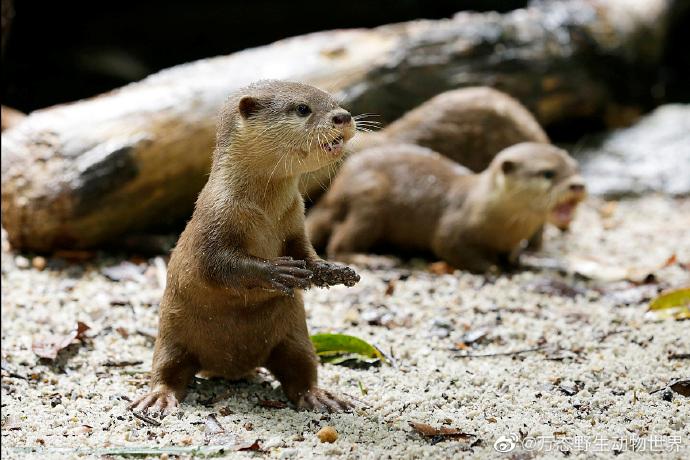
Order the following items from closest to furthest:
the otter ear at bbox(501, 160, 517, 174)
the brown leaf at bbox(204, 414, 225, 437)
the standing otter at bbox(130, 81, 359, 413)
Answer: the brown leaf at bbox(204, 414, 225, 437) < the standing otter at bbox(130, 81, 359, 413) < the otter ear at bbox(501, 160, 517, 174)

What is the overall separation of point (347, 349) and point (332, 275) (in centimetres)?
104

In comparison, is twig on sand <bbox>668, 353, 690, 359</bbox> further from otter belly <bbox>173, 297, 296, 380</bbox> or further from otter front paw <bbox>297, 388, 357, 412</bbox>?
otter belly <bbox>173, 297, 296, 380</bbox>

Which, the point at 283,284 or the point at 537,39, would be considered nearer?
the point at 283,284

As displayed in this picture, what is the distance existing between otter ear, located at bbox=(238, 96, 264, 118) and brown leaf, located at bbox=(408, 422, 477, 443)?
4.90 ft

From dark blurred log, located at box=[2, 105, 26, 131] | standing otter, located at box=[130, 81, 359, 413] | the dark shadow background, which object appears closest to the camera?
standing otter, located at box=[130, 81, 359, 413]

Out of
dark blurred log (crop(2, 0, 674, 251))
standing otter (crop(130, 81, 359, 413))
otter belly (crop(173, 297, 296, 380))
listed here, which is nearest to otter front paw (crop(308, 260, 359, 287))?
standing otter (crop(130, 81, 359, 413))

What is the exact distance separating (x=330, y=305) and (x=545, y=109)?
4170 mm

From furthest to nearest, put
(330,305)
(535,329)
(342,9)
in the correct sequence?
(342,9), (330,305), (535,329)

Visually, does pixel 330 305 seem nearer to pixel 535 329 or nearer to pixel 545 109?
pixel 535 329

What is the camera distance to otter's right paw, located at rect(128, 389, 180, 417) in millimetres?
3719

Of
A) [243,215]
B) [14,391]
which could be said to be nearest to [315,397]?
[243,215]

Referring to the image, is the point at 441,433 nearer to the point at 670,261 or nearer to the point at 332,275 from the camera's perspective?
the point at 332,275

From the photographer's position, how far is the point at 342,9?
1191cm

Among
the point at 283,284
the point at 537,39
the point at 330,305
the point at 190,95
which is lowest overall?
the point at 330,305
